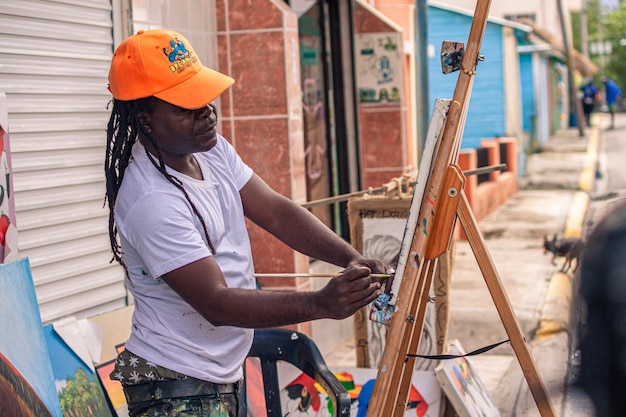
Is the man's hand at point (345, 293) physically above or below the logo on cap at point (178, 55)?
below

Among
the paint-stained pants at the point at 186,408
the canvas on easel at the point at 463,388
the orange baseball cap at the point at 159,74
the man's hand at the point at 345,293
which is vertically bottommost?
the canvas on easel at the point at 463,388

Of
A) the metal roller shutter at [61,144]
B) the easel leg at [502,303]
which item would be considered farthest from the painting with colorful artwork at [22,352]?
the easel leg at [502,303]

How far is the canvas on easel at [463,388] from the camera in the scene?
14.1ft

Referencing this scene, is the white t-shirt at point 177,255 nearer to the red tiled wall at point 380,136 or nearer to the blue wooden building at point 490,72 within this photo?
the red tiled wall at point 380,136

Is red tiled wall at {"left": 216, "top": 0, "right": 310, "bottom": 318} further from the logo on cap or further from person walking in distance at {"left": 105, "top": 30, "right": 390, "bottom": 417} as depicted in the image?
the logo on cap

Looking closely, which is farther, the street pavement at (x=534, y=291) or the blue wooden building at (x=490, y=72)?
the blue wooden building at (x=490, y=72)

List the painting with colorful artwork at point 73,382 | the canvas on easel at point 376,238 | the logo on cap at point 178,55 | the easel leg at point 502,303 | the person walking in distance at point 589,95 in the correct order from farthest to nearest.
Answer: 1. the person walking in distance at point 589,95
2. the canvas on easel at point 376,238
3. the painting with colorful artwork at point 73,382
4. the easel leg at point 502,303
5. the logo on cap at point 178,55

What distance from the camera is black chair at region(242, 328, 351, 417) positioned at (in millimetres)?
3600

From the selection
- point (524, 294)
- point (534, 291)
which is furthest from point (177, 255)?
point (534, 291)

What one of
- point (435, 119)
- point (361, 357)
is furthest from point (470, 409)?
point (435, 119)

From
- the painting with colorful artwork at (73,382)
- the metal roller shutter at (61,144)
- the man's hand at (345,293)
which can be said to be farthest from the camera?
the metal roller shutter at (61,144)

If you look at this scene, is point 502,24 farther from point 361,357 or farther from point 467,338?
point 361,357

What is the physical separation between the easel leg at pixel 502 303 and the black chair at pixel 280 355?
682mm

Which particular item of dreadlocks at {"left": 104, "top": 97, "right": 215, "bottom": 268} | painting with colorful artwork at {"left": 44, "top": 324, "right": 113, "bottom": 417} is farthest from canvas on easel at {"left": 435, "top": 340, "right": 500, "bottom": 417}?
dreadlocks at {"left": 104, "top": 97, "right": 215, "bottom": 268}
